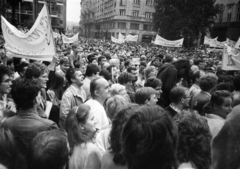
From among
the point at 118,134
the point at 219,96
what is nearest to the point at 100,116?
the point at 118,134

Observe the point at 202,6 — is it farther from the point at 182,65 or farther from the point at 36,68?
the point at 36,68

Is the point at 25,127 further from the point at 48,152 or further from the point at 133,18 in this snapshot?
the point at 133,18

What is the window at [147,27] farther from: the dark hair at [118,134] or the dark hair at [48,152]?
the dark hair at [48,152]

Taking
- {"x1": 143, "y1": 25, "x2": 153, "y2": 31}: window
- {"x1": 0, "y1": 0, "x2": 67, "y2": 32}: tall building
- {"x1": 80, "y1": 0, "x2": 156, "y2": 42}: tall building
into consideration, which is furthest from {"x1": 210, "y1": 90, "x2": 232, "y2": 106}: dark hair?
{"x1": 143, "y1": 25, "x2": 153, "y2": 31}: window

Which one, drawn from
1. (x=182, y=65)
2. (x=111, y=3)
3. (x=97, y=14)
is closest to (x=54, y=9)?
(x=111, y=3)

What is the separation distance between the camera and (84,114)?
2.45 metres

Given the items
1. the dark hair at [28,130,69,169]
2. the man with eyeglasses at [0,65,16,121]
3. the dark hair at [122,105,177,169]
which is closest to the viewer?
the dark hair at [122,105,177,169]

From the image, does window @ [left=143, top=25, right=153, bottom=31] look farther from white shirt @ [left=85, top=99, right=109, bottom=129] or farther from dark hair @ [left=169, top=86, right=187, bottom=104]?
white shirt @ [left=85, top=99, right=109, bottom=129]

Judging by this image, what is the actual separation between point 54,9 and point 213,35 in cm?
4072

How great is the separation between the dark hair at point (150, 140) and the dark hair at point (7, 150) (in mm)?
960

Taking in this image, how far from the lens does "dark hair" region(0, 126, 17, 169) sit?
175cm

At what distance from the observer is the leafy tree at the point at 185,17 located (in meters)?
35.6

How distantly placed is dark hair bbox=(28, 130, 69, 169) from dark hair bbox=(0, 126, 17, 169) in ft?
0.75

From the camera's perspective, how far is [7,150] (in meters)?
1.78
